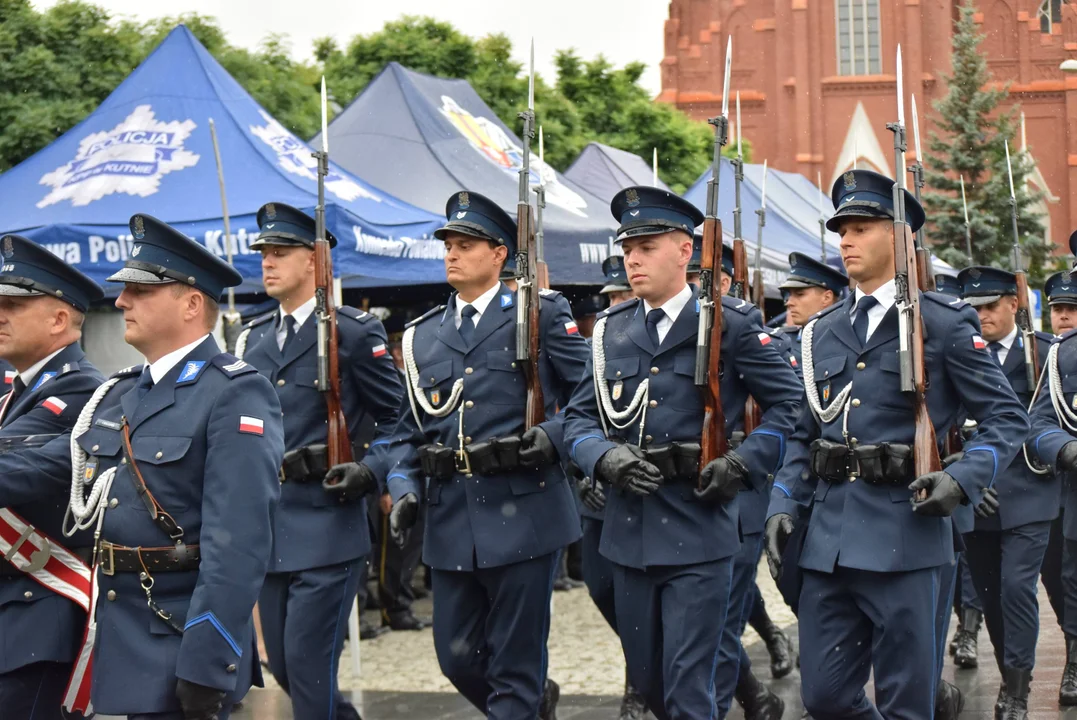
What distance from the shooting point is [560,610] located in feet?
35.8

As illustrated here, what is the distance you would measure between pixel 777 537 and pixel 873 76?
175 ft

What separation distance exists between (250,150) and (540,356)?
15.7ft

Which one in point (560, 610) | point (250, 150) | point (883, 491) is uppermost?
point (250, 150)

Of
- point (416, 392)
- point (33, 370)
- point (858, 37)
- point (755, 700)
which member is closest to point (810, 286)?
point (755, 700)

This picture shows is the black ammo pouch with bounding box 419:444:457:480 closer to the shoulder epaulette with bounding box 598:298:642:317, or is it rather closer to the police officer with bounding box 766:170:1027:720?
the shoulder epaulette with bounding box 598:298:642:317

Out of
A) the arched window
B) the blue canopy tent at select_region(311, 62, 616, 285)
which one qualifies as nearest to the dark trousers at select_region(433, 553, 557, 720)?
the blue canopy tent at select_region(311, 62, 616, 285)

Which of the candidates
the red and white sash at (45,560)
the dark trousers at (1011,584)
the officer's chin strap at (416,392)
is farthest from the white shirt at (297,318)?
the dark trousers at (1011,584)

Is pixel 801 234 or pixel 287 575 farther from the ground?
pixel 801 234

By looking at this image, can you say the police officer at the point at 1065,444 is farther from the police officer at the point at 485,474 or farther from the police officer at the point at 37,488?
the police officer at the point at 37,488

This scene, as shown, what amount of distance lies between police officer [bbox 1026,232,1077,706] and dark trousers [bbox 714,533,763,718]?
4.78 feet

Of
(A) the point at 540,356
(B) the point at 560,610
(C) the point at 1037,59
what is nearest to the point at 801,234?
(B) the point at 560,610

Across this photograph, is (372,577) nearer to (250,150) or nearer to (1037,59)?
(250,150)

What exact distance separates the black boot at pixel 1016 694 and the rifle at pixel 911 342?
2.44 meters

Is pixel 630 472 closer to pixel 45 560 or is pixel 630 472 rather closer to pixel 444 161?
pixel 45 560
